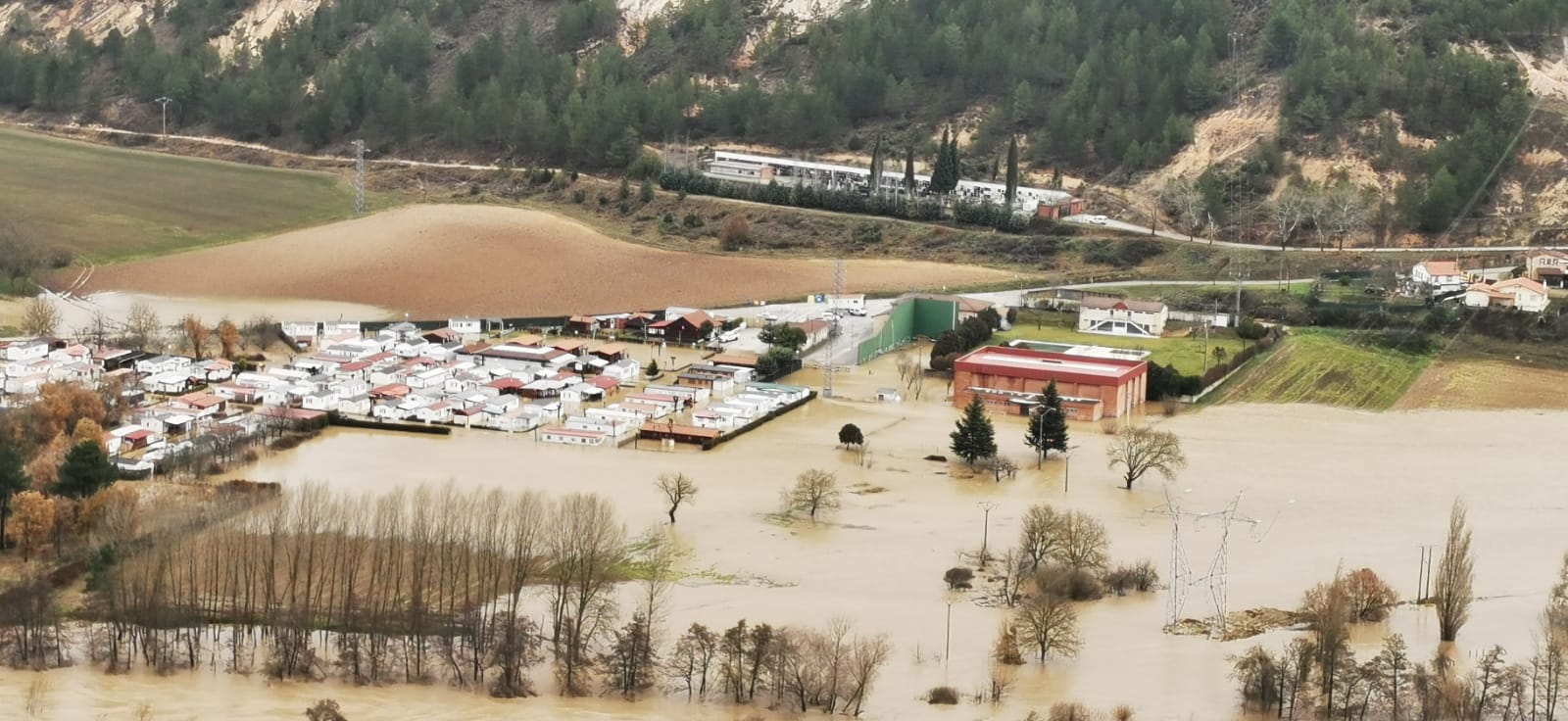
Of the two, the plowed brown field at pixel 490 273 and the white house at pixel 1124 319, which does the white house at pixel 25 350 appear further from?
the white house at pixel 1124 319

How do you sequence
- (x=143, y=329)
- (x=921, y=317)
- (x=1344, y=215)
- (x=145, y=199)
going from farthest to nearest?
(x=145, y=199) → (x=1344, y=215) → (x=921, y=317) → (x=143, y=329)

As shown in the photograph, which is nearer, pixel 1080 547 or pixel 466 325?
pixel 1080 547

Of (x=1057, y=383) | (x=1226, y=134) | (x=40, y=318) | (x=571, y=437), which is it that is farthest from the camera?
(x=1226, y=134)

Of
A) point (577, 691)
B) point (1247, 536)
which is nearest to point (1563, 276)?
point (1247, 536)

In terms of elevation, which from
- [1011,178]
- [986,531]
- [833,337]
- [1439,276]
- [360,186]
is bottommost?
[986,531]

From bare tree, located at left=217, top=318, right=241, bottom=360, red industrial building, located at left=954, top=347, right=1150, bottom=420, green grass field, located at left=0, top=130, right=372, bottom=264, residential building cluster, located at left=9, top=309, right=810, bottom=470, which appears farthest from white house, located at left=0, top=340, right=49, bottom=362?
red industrial building, located at left=954, top=347, right=1150, bottom=420

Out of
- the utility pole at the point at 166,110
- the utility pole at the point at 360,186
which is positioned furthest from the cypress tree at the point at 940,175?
the utility pole at the point at 166,110

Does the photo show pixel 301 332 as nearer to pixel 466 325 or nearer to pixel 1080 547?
pixel 466 325

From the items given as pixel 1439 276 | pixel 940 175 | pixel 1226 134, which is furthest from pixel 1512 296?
pixel 940 175
